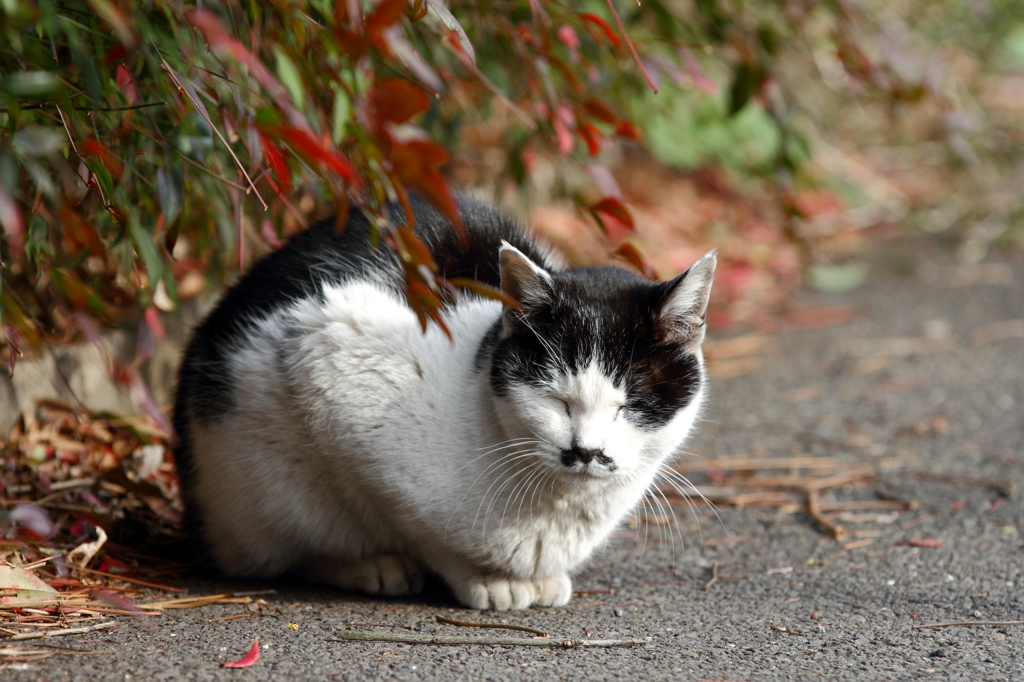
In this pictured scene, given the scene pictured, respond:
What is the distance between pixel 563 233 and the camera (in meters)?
5.80

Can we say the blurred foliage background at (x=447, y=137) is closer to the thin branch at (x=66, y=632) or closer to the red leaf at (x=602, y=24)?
the red leaf at (x=602, y=24)

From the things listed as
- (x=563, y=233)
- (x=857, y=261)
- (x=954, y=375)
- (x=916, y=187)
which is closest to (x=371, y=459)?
(x=954, y=375)

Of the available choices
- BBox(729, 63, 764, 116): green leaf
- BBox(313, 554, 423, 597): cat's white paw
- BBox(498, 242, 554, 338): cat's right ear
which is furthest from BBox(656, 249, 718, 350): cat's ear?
BBox(729, 63, 764, 116): green leaf

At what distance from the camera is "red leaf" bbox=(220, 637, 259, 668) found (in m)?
1.76

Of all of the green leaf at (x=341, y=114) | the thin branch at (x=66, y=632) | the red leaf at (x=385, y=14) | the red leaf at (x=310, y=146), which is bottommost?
the thin branch at (x=66, y=632)

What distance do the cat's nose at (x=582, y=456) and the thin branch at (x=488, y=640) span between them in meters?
0.37

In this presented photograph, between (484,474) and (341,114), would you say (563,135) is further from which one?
(341,114)

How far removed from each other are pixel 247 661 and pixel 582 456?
0.76 meters

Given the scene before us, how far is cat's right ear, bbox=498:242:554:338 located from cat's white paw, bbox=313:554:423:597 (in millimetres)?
691

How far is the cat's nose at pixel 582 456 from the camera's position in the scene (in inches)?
76.7

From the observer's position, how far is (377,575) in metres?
2.35

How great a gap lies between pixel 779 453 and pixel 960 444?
0.66 metres

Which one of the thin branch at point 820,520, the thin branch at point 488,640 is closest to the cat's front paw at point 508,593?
the thin branch at point 488,640

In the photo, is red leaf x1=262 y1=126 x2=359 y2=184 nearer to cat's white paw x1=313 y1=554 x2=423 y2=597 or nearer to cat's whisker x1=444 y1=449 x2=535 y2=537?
cat's whisker x1=444 y1=449 x2=535 y2=537
